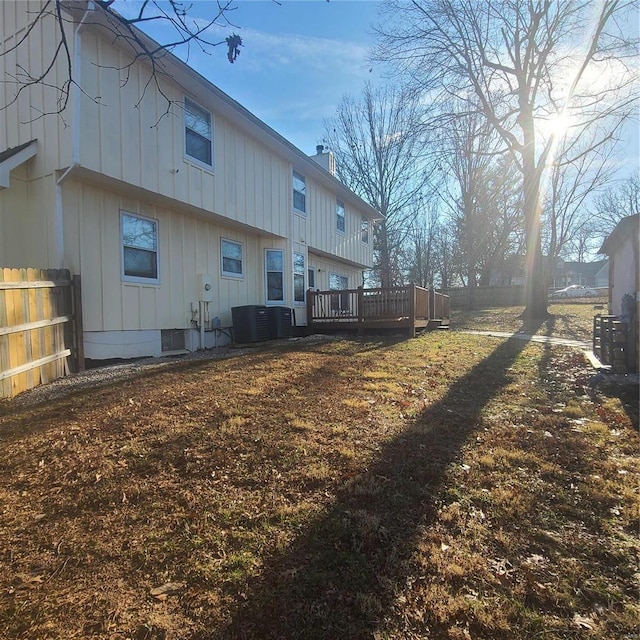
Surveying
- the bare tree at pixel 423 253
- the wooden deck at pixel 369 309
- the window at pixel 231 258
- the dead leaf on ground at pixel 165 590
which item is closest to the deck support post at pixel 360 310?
the wooden deck at pixel 369 309

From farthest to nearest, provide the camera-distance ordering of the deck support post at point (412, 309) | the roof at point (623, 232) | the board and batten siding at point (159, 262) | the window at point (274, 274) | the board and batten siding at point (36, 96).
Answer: the window at point (274, 274)
the deck support post at point (412, 309)
the board and batten siding at point (159, 262)
the roof at point (623, 232)
the board and batten siding at point (36, 96)

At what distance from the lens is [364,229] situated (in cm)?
1869

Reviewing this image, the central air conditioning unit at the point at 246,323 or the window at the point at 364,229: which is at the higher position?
the window at the point at 364,229

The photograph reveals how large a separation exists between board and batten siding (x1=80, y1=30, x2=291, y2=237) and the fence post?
1.81m

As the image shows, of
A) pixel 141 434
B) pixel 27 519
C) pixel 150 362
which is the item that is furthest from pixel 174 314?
pixel 27 519

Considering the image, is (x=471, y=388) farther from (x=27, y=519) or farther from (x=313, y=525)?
(x=27, y=519)

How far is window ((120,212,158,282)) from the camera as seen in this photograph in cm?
754

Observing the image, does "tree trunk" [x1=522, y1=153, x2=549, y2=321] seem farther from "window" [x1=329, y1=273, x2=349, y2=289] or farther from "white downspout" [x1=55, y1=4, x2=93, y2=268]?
"white downspout" [x1=55, y1=4, x2=93, y2=268]

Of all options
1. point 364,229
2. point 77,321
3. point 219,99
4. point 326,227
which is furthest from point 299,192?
point 77,321

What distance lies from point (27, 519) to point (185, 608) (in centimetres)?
120

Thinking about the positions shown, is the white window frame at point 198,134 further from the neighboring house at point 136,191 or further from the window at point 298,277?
the window at point 298,277

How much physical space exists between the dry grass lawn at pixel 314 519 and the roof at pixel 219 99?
4.56m

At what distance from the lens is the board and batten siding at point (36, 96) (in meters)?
6.32

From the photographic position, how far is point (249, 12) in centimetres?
439
